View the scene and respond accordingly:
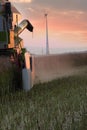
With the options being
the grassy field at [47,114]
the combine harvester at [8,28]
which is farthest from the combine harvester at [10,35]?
the grassy field at [47,114]

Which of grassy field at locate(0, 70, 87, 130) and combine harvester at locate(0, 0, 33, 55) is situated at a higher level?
combine harvester at locate(0, 0, 33, 55)

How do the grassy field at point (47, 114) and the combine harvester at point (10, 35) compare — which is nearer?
the grassy field at point (47, 114)

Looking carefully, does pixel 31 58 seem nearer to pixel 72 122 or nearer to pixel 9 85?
pixel 9 85

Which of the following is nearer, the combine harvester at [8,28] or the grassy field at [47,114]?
the grassy field at [47,114]

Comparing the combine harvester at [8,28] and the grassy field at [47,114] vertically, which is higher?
the combine harvester at [8,28]

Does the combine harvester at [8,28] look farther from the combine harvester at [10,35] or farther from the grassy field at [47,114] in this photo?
the grassy field at [47,114]

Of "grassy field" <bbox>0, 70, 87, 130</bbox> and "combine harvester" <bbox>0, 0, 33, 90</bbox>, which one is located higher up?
"combine harvester" <bbox>0, 0, 33, 90</bbox>

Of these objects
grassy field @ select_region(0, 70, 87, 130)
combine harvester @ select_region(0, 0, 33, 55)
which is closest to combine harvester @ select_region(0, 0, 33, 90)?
combine harvester @ select_region(0, 0, 33, 55)

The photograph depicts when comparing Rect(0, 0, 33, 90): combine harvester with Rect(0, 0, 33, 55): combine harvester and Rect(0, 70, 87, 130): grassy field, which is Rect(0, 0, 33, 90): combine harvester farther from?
Rect(0, 70, 87, 130): grassy field

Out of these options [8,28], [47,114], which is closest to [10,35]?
[8,28]

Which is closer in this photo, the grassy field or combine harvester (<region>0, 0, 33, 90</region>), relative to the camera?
the grassy field

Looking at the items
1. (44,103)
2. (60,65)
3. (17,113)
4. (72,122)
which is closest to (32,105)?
(44,103)

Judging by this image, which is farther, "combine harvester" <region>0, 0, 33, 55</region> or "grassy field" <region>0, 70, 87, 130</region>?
"combine harvester" <region>0, 0, 33, 55</region>

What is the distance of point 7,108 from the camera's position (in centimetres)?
1216
